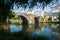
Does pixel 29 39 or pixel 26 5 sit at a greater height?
pixel 26 5

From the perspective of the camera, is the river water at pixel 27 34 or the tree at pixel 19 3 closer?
the tree at pixel 19 3

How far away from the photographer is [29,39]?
30.6 feet

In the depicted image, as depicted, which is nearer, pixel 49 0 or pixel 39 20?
pixel 49 0

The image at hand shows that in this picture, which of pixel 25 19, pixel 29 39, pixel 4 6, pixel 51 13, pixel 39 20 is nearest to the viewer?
pixel 4 6

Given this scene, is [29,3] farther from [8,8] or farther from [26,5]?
[8,8]

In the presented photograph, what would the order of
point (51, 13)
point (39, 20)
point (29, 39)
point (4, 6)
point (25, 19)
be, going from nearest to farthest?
point (4, 6), point (29, 39), point (25, 19), point (39, 20), point (51, 13)

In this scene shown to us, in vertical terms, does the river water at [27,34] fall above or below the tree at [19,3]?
below

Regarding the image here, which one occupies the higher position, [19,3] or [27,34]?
[19,3]

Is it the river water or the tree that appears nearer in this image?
the tree

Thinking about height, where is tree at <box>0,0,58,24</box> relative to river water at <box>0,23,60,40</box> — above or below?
above

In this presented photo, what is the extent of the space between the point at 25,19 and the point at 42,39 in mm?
34092

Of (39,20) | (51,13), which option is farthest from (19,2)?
(51,13)

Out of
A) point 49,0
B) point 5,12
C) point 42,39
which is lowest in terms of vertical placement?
point 42,39

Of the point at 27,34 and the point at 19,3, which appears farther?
the point at 27,34
